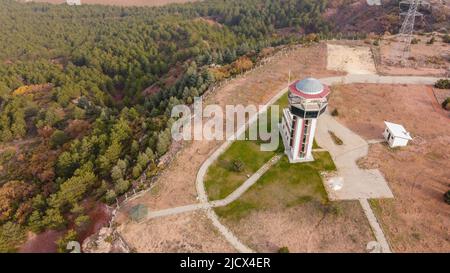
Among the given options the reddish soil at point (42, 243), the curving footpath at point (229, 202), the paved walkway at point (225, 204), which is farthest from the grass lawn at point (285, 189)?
the reddish soil at point (42, 243)

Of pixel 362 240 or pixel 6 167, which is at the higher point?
pixel 362 240

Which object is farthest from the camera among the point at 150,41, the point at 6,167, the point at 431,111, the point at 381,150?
the point at 150,41

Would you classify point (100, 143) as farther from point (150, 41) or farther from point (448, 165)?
point (150, 41)

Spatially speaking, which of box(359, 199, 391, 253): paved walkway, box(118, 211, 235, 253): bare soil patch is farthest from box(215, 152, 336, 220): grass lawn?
box(359, 199, 391, 253): paved walkway

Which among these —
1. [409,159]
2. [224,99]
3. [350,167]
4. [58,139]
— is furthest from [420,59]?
[58,139]

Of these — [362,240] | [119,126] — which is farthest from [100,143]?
[362,240]

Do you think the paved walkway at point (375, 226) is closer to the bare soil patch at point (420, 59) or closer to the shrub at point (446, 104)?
the shrub at point (446, 104)

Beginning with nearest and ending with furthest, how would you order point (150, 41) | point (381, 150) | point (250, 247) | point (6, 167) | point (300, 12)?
point (250, 247)
point (381, 150)
point (6, 167)
point (150, 41)
point (300, 12)
